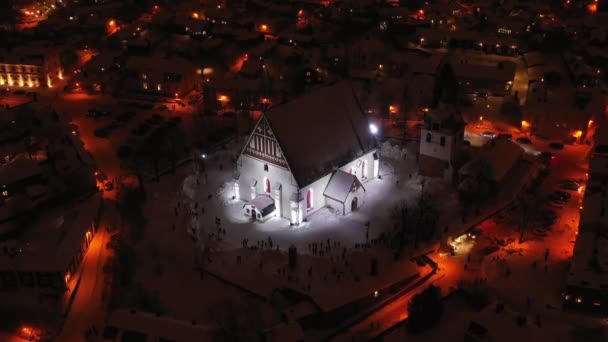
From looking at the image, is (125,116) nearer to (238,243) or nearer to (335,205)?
(238,243)

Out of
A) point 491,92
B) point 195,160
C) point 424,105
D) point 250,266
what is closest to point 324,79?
point 424,105

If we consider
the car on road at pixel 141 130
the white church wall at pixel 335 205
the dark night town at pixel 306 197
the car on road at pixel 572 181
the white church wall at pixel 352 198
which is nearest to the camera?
the dark night town at pixel 306 197

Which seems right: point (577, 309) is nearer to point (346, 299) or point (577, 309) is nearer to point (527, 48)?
point (346, 299)

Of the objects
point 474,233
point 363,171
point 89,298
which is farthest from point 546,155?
point 89,298

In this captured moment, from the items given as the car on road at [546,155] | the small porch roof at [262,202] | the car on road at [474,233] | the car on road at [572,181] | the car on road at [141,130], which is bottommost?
the car on road at [474,233]

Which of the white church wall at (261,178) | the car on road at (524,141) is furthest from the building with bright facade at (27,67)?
the car on road at (524,141)

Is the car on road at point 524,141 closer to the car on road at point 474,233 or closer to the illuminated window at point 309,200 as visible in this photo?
the car on road at point 474,233

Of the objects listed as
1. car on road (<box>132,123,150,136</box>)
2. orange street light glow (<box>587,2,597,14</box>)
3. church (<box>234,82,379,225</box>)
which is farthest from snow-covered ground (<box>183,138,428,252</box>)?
orange street light glow (<box>587,2,597,14</box>)
